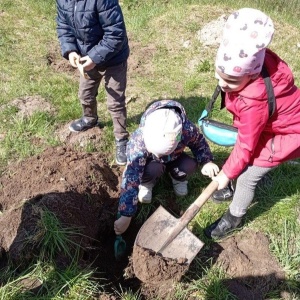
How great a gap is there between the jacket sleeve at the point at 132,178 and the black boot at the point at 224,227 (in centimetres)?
63

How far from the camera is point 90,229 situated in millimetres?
2920

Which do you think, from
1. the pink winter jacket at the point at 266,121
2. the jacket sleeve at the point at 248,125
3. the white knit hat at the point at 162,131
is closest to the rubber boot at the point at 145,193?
the white knit hat at the point at 162,131

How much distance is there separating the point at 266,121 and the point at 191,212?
745mm

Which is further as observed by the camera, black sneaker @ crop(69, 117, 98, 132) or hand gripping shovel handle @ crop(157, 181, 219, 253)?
black sneaker @ crop(69, 117, 98, 132)

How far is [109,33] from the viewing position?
3090 millimetres

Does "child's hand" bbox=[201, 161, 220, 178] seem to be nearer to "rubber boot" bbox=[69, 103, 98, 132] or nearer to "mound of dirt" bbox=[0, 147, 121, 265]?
"mound of dirt" bbox=[0, 147, 121, 265]

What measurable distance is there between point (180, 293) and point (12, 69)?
11.1ft

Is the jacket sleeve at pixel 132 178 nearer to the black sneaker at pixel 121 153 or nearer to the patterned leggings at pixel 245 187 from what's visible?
the black sneaker at pixel 121 153

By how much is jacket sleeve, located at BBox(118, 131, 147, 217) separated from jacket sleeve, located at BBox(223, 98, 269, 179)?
2.28ft

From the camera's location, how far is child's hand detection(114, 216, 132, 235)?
2848 mm

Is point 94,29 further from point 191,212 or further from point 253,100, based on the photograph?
point 191,212

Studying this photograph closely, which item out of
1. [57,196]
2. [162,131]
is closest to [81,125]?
[57,196]

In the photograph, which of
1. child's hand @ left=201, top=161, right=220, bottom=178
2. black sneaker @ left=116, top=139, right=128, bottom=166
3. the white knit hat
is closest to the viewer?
the white knit hat

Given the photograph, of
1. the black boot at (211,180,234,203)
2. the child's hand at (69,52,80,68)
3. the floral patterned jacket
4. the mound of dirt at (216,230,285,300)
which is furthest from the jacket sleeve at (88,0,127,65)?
the mound of dirt at (216,230,285,300)
